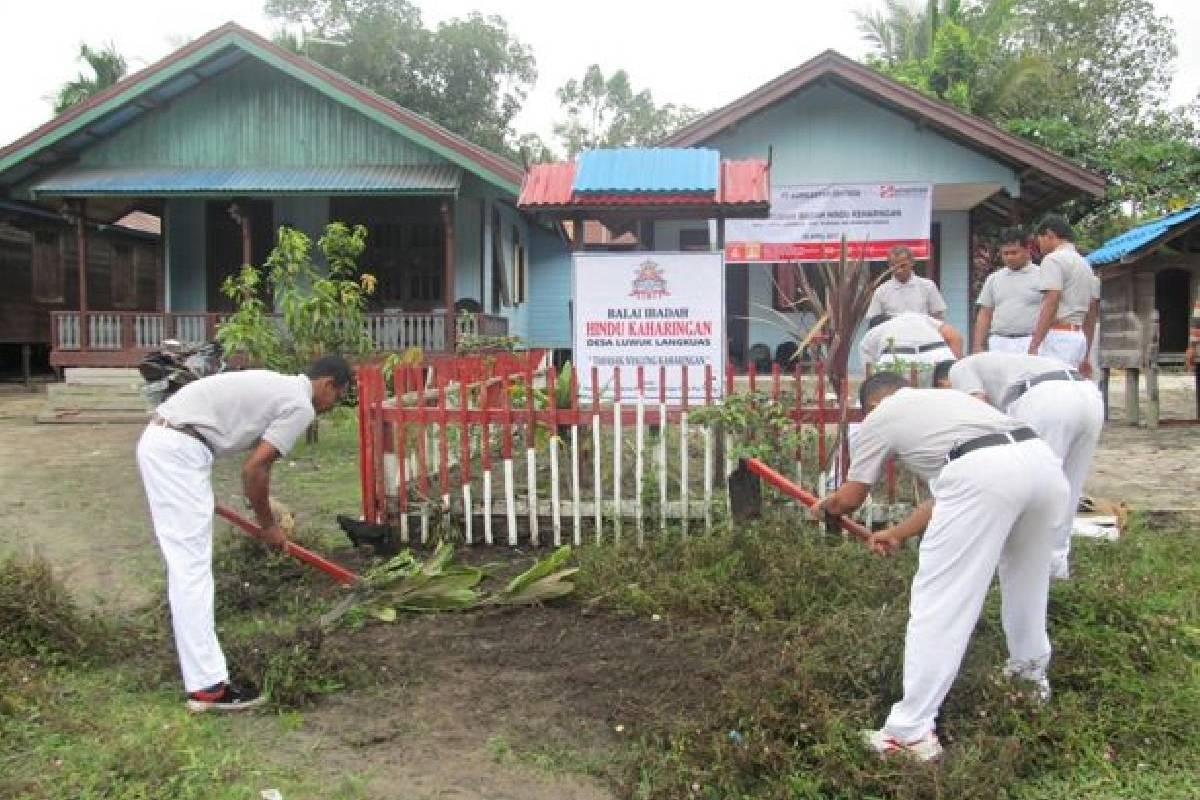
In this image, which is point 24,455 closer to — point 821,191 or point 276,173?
point 276,173

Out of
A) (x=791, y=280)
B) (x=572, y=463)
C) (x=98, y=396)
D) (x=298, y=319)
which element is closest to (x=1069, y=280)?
(x=572, y=463)

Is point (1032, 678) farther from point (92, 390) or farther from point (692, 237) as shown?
point (92, 390)

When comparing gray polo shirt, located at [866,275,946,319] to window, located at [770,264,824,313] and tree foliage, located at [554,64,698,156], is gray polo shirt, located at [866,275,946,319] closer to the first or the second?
window, located at [770,264,824,313]

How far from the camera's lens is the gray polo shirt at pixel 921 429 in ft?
11.1

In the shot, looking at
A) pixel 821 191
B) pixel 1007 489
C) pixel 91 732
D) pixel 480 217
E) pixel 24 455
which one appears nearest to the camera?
pixel 1007 489

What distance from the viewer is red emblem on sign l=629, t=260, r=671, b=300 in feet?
23.0

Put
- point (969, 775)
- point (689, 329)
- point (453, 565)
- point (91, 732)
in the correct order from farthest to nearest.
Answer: point (689, 329), point (453, 565), point (91, 732), point (969, 775)

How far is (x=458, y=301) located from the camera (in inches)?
624

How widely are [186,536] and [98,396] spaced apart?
1177 cm

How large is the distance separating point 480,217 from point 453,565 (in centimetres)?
1159

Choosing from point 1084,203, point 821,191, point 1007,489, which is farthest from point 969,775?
point 1084,203

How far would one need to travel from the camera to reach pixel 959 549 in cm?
323

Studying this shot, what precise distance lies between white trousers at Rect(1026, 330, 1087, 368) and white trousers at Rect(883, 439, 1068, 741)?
3.23 meters

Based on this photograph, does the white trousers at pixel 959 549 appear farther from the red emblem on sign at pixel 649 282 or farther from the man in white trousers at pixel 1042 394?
the red emblem on sign at pixel 649 282
